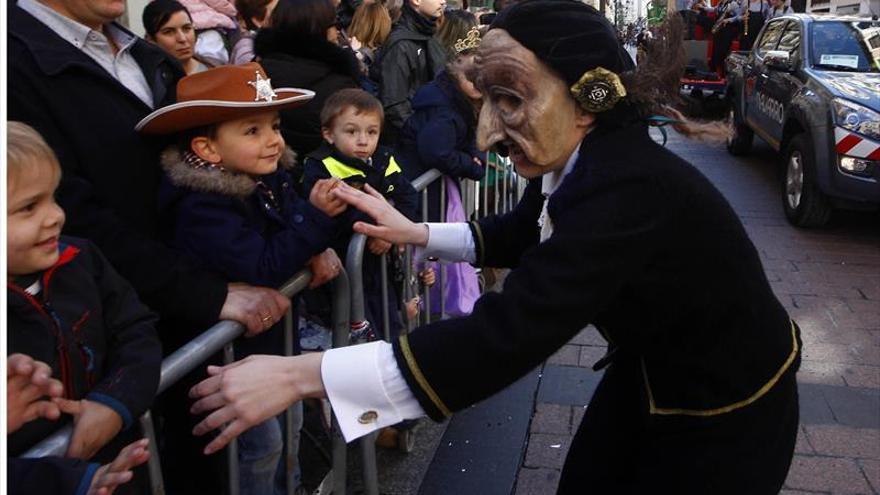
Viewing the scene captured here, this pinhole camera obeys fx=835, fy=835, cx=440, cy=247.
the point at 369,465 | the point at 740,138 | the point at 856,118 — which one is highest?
the point at 856,118

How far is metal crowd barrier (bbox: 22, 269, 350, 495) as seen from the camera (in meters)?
1.52

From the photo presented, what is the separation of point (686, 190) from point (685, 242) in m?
0.10

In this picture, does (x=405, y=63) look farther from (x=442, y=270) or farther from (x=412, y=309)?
(x=412, y=309)

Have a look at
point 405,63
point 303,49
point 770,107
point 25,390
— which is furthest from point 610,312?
point 770,107

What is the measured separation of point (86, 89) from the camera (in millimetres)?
2174

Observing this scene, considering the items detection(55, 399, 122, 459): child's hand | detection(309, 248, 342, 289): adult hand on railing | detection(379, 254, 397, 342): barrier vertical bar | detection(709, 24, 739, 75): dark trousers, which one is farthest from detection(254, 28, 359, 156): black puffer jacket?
detection(709, 24, 739, 75): dark trousers

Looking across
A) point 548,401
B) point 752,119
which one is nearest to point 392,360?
point 548,401

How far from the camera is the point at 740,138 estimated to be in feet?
34.5

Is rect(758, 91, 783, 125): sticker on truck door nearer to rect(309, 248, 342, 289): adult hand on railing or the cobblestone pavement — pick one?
the cobblestone pavement

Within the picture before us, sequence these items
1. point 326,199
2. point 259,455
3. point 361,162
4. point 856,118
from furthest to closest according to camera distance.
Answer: point 856,118
point 361,162
point 259,455
point 326,199

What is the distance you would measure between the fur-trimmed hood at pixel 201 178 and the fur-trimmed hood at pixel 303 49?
1415 millimetres

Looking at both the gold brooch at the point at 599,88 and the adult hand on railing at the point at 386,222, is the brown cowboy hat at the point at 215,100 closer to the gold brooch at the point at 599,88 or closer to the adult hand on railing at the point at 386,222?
the adult hand on railing at the point at 386,222

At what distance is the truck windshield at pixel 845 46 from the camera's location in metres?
7.48

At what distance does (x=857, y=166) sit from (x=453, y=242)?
5.09 meters
